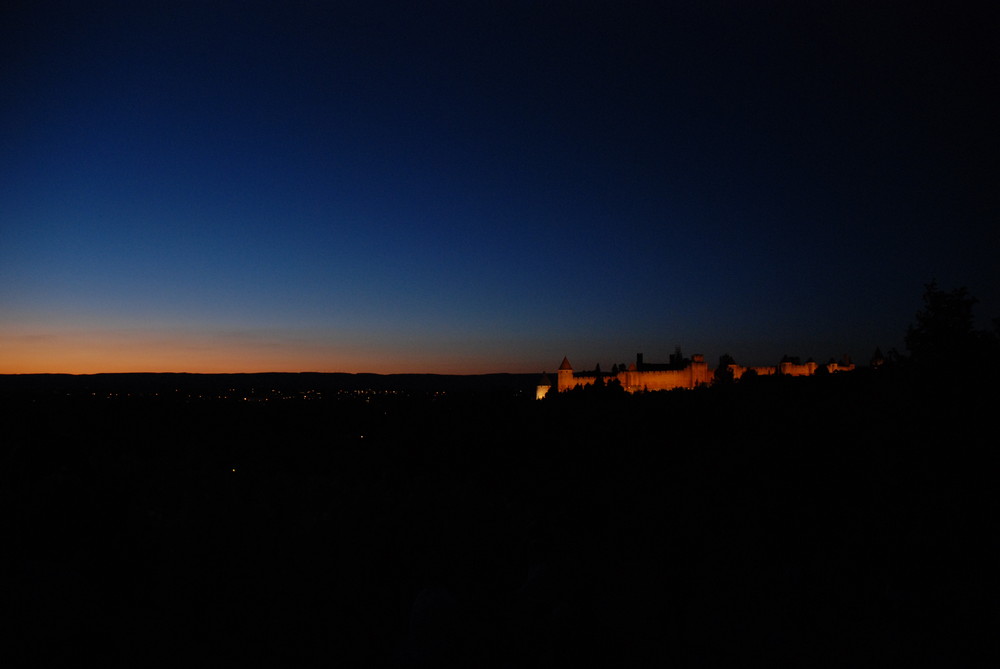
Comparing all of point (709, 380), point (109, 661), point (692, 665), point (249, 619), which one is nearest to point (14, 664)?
point (109, 661)

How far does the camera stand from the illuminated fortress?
80875 millimetres

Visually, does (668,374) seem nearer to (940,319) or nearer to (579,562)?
(940,319)

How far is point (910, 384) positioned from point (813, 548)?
180 inches

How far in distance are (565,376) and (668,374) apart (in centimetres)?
1312

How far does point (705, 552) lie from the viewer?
13.2m

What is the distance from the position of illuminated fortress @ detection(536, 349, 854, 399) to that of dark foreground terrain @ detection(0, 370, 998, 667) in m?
60.9

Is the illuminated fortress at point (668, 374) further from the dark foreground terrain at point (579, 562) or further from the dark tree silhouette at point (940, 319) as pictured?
the dark foreground terrain at point (579, 562)

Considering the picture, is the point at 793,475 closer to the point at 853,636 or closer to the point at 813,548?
the point at 813,548

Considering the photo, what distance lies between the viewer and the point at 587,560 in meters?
14.1

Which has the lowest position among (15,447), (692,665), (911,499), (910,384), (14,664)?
(692,665)

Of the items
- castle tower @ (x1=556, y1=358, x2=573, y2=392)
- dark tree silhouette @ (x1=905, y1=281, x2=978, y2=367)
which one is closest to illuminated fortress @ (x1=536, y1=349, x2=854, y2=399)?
castle tower @ (x1=556, y1=358, x2=573, y2=392)

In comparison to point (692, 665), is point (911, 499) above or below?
above

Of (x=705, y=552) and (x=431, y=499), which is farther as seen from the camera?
(x=431, y=499)

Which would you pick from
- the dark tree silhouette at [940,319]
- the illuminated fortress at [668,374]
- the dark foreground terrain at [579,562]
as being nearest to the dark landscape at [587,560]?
the dark foreground terrain at [579,562]
